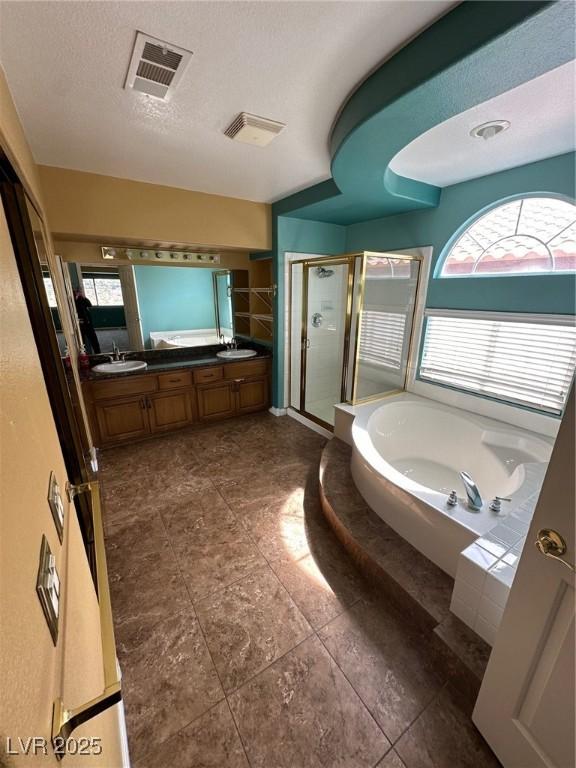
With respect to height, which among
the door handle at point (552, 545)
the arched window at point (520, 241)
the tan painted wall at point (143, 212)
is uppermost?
the tan painted wall at point (143, 212)

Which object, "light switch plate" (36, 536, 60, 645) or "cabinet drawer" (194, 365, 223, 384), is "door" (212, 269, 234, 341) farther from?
"light switch plate" (36, 536, 60, 645)

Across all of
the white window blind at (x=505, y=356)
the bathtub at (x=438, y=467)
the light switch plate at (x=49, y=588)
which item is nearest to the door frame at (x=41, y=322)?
the light switch plate at (x=49, y=588)

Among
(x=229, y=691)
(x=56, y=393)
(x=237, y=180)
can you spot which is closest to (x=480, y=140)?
(x=237, y=180)

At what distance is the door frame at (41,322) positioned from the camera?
1273 mm

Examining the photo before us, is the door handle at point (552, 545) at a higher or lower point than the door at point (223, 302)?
lower

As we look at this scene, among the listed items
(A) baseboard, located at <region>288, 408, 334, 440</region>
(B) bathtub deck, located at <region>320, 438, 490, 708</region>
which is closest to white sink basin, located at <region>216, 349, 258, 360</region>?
(A) baseboard, located at <region>288, 408, 334, 440</region>

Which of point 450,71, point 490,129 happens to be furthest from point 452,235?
point 450,71

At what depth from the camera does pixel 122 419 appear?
10.2 ft

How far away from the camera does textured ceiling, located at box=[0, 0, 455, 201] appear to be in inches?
42.6

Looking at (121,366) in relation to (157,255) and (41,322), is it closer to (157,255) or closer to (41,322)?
(157,255)

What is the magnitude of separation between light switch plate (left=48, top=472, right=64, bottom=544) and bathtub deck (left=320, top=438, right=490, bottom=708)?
153cm

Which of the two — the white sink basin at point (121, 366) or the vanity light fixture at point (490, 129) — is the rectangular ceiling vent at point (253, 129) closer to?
the vanity light fixture at point (490, 129)

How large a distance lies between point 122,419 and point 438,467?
3.05 meters

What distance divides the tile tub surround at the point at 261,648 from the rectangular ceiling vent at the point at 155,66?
99.3 inches
